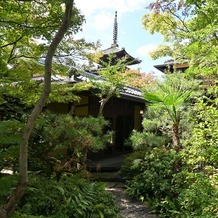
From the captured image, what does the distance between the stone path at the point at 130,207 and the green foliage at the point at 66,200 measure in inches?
38.7

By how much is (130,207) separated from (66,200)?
2.49 m

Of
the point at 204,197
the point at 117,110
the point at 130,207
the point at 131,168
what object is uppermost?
the point at 117,110

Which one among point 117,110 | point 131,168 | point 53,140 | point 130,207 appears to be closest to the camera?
point 53,140

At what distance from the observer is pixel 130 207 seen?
634cm

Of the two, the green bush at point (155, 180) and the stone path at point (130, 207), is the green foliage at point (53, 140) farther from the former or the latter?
the green bush at point (155, 180)

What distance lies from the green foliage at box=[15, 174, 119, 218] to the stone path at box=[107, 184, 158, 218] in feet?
3.23

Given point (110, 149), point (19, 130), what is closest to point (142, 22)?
point (110, 149)

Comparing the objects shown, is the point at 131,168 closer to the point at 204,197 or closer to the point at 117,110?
the point at 204,197

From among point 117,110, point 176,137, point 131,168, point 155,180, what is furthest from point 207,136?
point 117,110

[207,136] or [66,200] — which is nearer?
[66,200]

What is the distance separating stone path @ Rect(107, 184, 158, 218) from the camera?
588 cm

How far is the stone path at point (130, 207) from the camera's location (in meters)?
5.88

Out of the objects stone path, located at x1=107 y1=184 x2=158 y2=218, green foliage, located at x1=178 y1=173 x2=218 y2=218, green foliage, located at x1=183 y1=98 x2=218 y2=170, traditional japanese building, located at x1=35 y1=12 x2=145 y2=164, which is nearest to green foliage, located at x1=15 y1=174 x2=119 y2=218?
stone path, located at x1=107 y1=184 x2=158 y2=218

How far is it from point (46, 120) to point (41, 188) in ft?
4.33
